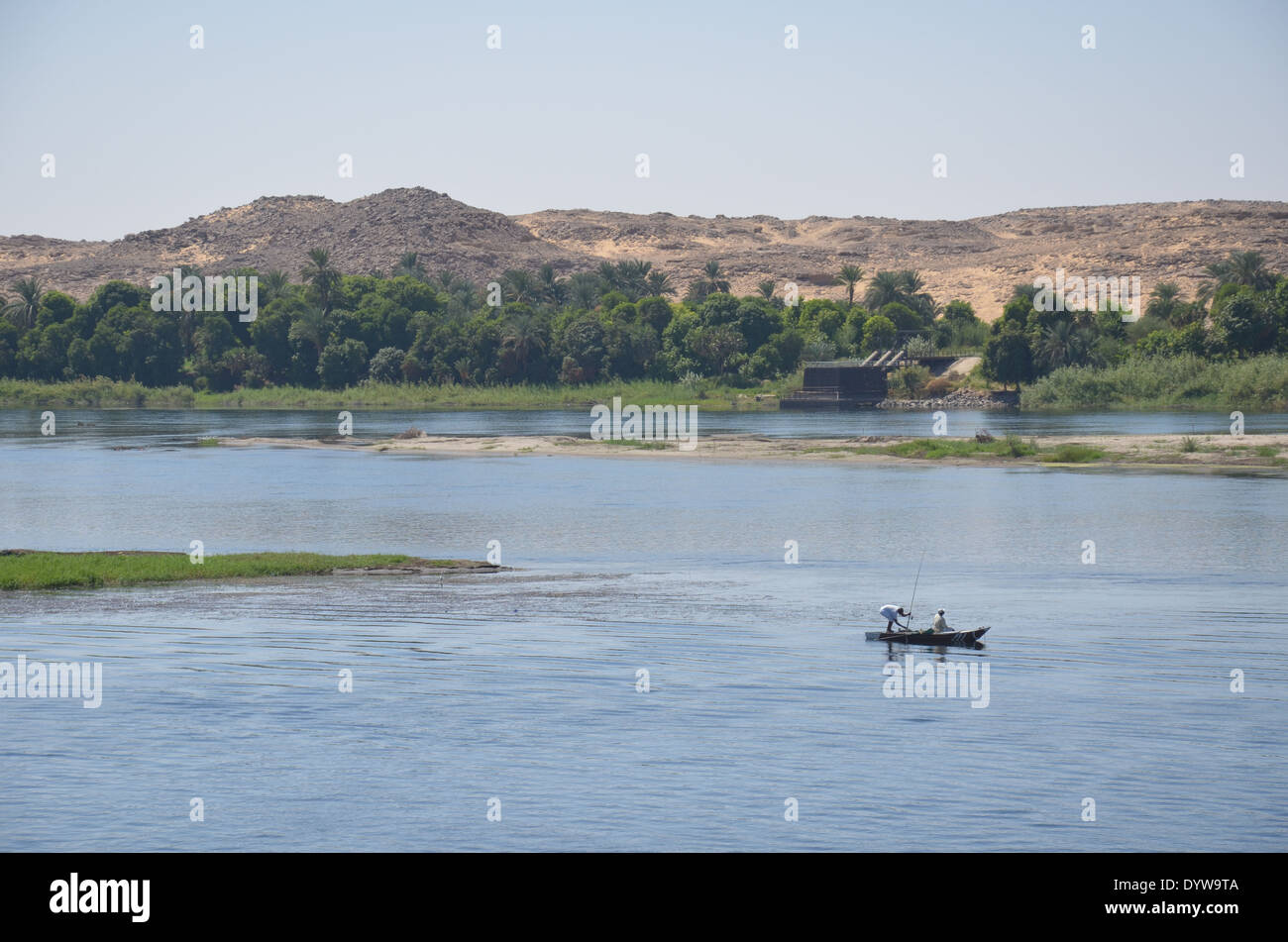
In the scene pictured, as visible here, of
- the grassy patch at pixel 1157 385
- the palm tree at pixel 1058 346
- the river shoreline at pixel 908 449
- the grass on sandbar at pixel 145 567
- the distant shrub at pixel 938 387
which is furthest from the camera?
the distant shrub at pixel 938 387

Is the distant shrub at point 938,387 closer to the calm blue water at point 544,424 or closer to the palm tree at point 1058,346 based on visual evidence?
the calm blue water at point 544,424

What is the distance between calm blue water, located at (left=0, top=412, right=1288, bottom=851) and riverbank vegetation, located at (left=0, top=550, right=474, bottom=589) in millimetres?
1385

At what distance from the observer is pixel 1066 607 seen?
44938 mm

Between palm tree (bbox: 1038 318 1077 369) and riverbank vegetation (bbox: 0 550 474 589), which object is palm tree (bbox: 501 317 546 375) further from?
riverbank vegetation (bbox: 0 550 474 589)

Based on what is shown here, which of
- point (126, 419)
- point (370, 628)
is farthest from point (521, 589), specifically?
point (126, 419)

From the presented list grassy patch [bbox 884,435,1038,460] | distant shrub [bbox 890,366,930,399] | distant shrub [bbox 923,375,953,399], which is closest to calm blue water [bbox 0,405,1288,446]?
distant shrub [bbox 890,366,930,399]

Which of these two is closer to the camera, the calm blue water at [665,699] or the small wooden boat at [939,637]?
the calm blue water at [665,699]

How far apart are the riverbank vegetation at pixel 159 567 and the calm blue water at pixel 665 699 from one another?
1.39m

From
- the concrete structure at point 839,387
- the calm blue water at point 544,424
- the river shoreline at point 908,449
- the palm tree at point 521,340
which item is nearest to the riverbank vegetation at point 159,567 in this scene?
the river shoreline at point 908,449

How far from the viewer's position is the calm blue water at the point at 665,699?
994 inches

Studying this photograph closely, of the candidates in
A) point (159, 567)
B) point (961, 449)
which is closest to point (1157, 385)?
point (961, 449)

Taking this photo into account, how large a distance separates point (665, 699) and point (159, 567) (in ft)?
79.8

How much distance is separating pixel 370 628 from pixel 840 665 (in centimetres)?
1340
